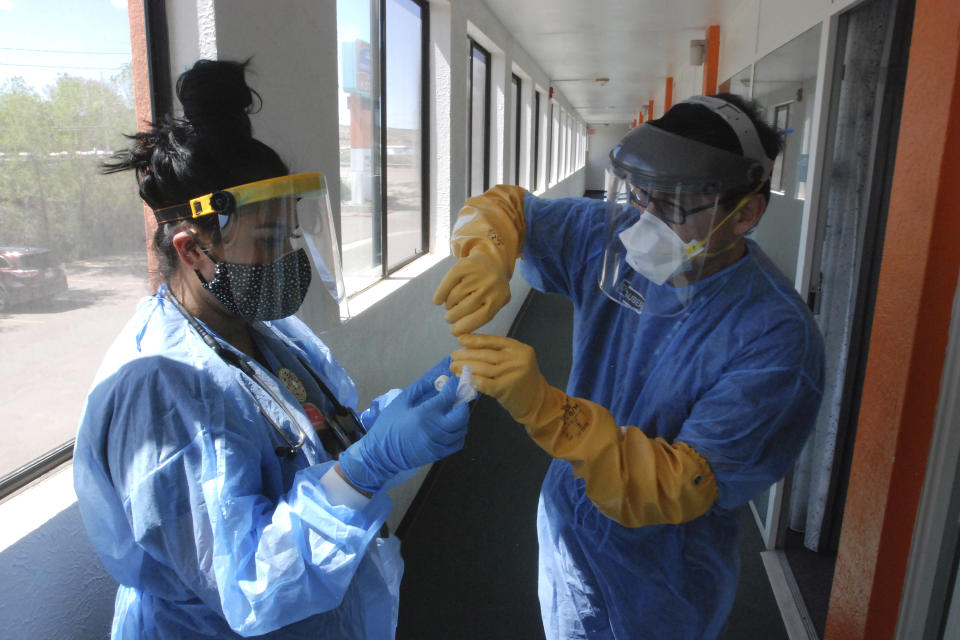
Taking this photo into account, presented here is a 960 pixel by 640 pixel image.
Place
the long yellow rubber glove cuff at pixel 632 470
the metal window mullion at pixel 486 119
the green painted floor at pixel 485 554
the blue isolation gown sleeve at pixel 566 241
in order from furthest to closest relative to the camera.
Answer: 1. the metal window mullion at pixel 486 119
2. the green painted floor at pixel 485 554
3. the blue isolation gown sleeve at pixel 566 241
4. the long yellow rubber glove cuff at pixel 632 470

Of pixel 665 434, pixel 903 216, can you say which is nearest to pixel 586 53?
pixel 903 216

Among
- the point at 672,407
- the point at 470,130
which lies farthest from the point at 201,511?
the point at 470,130

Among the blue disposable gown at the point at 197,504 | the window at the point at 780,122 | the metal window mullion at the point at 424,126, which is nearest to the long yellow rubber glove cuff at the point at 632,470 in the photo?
the blue disposable gown at the point at 197,504

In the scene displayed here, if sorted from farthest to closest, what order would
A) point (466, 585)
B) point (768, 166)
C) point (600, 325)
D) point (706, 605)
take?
point (466, 585)
point (600, 325)
point (706, 605)
point (768, 166)

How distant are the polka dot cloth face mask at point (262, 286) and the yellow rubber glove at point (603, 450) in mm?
374

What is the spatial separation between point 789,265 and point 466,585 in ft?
5.97

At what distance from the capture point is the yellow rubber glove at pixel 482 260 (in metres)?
1.20

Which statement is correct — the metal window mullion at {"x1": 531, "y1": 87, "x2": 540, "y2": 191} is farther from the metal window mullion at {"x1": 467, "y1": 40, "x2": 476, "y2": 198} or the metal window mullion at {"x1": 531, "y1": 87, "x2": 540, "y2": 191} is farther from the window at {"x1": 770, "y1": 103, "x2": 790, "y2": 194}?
the window at {"x1": 770, "y1": 103, "x2": 790, "y2": 194}

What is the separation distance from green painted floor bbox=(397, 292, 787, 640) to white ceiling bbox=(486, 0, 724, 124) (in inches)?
112

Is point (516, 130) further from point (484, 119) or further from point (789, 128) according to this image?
point (789, 128)

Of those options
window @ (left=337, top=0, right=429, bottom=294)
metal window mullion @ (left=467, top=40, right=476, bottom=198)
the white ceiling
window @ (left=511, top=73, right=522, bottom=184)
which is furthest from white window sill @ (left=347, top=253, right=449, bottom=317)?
window @ (left=511, top=73, right=522, bottom=184)

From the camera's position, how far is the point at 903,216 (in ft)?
4.66

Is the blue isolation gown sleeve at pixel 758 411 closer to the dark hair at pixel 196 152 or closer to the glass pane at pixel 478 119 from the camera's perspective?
the dark hair at pixel 196 152

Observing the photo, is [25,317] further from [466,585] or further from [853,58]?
[853,58]
